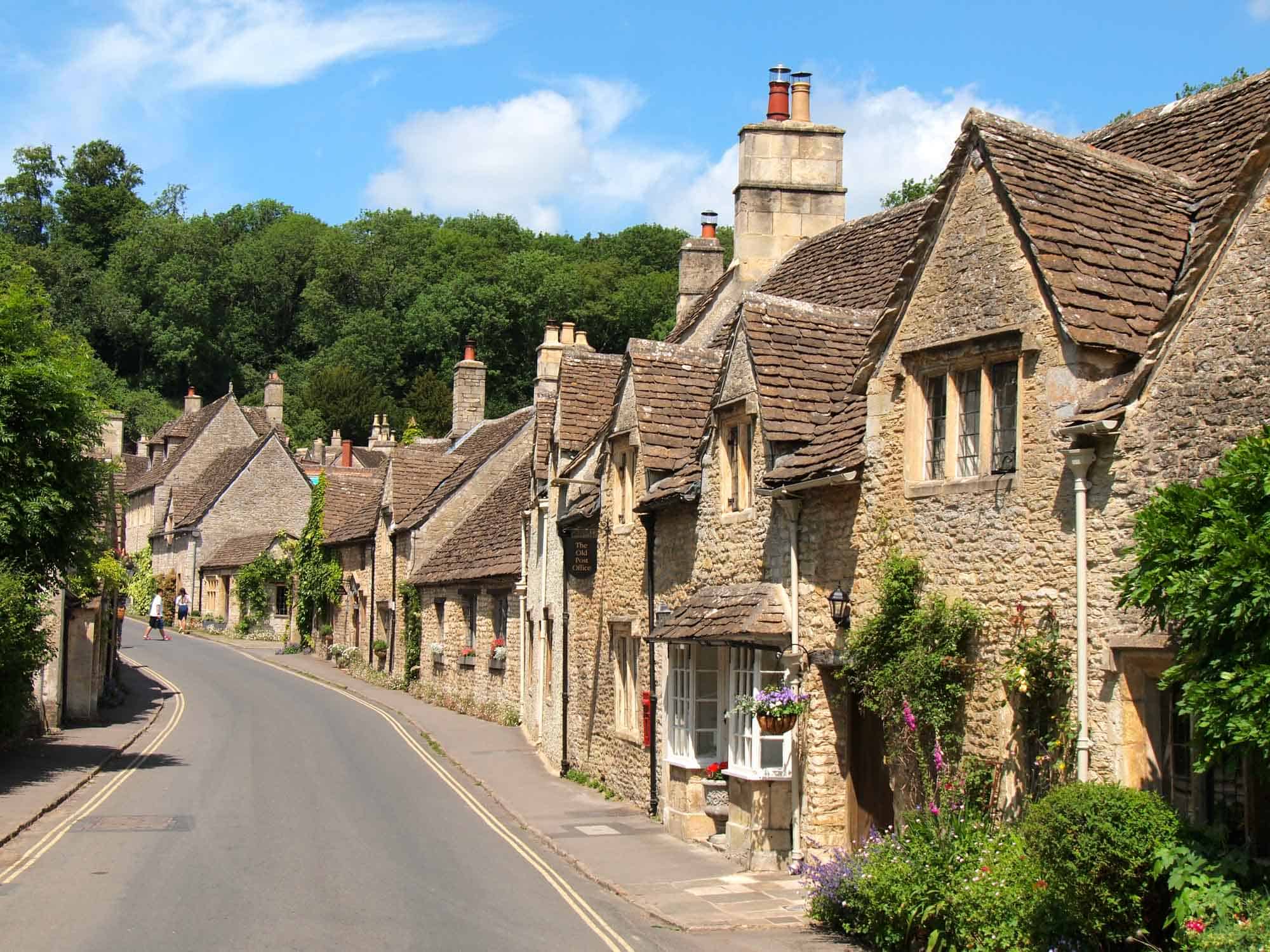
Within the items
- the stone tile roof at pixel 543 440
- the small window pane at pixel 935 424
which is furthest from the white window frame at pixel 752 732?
the stone tile roof at pixel 543 440

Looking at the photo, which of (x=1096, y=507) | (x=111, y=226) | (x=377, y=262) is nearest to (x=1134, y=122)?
(x=1096, y=507)

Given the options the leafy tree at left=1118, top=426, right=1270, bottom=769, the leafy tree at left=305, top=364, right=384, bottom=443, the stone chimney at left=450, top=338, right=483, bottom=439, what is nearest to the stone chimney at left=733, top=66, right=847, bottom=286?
the leafy tree at left=1118, top=426, right=1270, bottom=769

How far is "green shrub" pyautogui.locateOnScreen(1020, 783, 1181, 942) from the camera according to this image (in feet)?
27.6

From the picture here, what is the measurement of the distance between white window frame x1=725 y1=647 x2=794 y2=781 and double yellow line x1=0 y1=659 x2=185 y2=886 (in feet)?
25.3

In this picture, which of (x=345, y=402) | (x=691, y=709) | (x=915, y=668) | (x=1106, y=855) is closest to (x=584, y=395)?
(x=691, y=709)

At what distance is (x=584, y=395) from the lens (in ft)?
80.3

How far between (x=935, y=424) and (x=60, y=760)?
1717 centimetres

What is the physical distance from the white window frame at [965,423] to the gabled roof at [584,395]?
11737 millimetres

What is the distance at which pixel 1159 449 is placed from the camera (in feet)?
30.8

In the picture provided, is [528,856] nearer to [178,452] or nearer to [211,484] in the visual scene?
[211,484]

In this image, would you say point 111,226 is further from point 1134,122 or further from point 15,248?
point 1134,122

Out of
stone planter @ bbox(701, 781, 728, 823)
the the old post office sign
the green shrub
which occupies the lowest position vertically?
stone planter @ bbox(701, 781, 728, 823)

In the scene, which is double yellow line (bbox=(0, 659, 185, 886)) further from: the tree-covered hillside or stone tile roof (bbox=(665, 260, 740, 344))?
the tree-covered hillside

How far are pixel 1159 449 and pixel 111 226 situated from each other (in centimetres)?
11538
